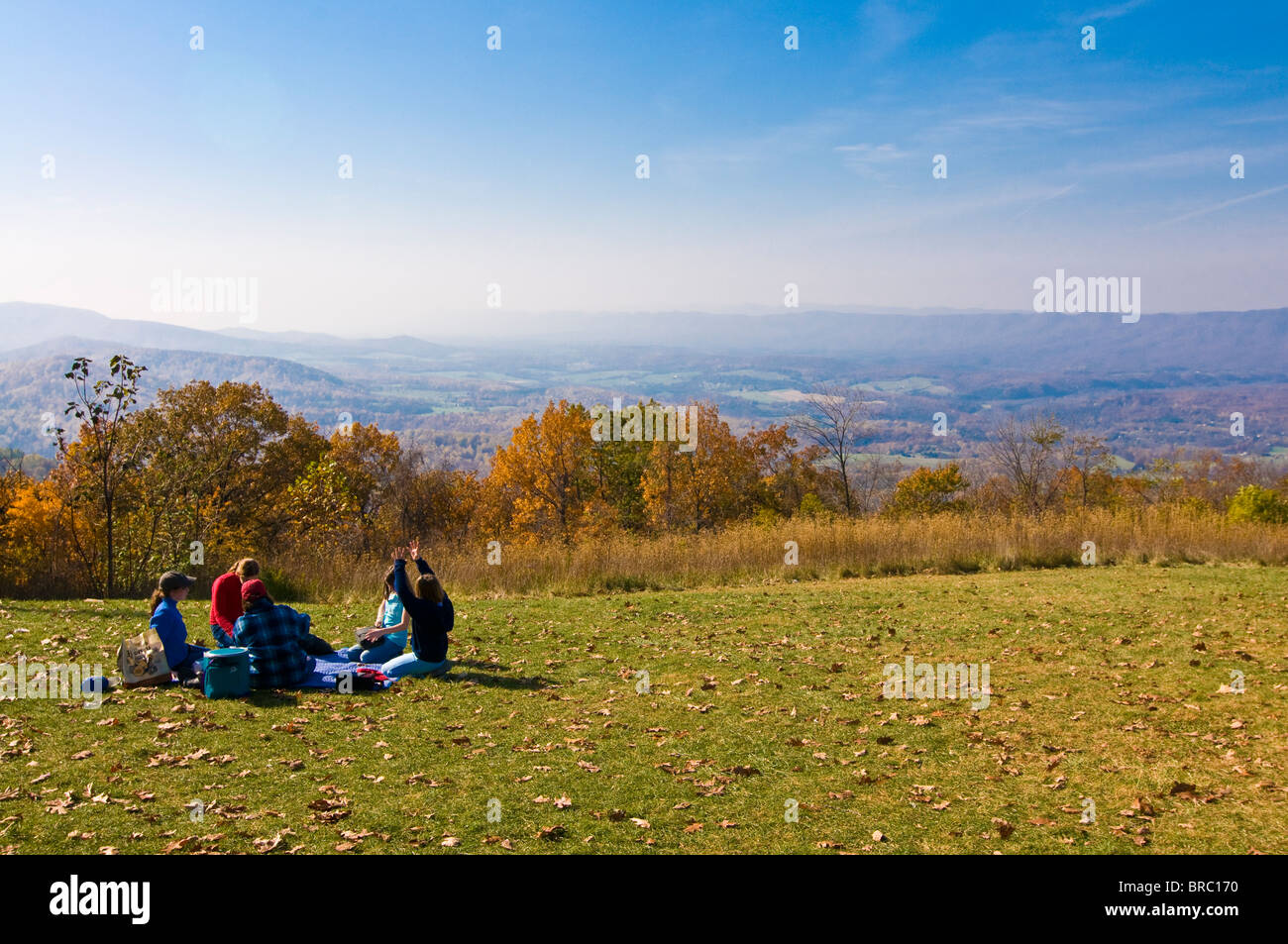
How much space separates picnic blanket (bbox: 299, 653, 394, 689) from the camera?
874cm

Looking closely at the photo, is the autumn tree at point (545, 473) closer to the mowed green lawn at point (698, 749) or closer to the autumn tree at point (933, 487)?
the autumn tree at point (933, 487)

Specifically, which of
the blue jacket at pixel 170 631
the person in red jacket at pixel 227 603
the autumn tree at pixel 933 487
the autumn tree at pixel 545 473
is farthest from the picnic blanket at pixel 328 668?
the autumn tree at pixel 545 473

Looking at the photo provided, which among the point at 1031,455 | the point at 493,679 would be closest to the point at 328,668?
the point at 493,679

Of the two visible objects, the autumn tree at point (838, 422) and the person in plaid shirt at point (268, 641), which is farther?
the autumn tree at point (838, 422)

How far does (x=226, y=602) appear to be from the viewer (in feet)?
31.1

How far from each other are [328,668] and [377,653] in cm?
62

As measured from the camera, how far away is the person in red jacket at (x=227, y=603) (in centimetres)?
922

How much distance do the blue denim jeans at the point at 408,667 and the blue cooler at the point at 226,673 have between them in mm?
1548

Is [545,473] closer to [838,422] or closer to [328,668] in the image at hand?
[838,422]

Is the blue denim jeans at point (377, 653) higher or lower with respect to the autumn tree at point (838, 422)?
lower

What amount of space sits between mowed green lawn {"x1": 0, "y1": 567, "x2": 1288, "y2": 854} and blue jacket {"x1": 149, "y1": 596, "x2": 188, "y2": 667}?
1.51ft

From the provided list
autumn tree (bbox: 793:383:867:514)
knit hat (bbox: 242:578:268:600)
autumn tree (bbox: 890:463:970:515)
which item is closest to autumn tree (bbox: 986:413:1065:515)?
autumn tree (bbox: 793:383:867:514)

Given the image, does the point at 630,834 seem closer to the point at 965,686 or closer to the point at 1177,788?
the point at 1177,788
